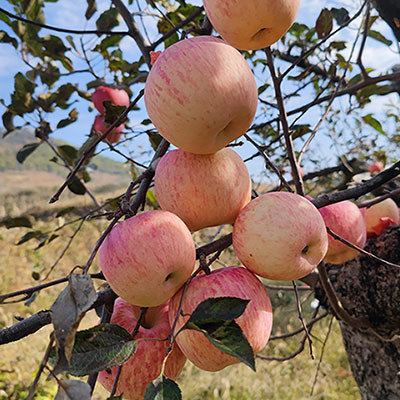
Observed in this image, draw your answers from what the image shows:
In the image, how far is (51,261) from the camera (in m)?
5.30

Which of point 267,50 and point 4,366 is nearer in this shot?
point 267,50

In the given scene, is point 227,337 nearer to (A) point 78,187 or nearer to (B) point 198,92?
(B) point 198,92

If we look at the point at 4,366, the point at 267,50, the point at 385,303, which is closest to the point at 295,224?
the point at 267,50

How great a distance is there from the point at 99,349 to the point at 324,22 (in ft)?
3.39

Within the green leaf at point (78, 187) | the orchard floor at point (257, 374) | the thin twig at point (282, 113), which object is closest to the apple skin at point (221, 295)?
the thin twig at point (282, 113)

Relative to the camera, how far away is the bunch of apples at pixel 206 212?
42 centimetres

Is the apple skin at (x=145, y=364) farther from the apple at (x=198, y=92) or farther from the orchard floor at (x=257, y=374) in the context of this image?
the orchard floor at (x=257, y=374)

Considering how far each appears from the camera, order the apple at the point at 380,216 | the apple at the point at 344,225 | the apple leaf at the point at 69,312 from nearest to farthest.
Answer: the apple leaf at the point at 69,312 → the apple at the point at 344,225 → the apple at the point at 380,216

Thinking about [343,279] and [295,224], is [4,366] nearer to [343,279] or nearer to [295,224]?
[343,279]

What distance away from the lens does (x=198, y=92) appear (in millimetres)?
416

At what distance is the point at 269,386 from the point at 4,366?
2.08 meters

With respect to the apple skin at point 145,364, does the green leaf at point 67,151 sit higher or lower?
higher

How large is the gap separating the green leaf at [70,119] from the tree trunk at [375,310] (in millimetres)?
1067

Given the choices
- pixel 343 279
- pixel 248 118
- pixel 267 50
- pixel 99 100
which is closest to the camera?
pixel 248 118
